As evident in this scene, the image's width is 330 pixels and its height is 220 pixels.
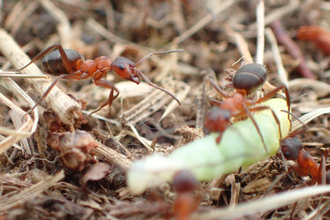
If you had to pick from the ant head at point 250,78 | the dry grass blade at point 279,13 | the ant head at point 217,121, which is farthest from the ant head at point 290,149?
the dry grass blade at point 279,13

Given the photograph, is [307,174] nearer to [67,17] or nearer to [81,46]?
[81,46]

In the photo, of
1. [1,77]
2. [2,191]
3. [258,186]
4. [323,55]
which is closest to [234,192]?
[258,186]

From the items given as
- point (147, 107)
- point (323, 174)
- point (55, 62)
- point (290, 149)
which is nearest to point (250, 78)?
point (290, 149)

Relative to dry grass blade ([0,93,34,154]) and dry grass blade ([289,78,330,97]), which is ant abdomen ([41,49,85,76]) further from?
dry grass blade ([289,78,330,97])

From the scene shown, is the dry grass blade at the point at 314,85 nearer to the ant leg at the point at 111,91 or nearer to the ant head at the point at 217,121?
the ant head at the point at 217,121

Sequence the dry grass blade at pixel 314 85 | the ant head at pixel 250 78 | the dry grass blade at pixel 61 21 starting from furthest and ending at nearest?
1. the dry grass blade at pixel 61 21
2. the dry grass blade at pixel 314 85
3. the ant head at pixel 250 78

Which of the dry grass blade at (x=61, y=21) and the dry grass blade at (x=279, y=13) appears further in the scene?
the dry grass blade at (x=279, y=13)

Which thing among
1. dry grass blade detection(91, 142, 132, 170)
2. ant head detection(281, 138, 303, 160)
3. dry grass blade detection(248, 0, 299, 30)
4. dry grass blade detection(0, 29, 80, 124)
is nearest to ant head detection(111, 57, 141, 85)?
dry grass blade detection(0, 29, 80, 124)
